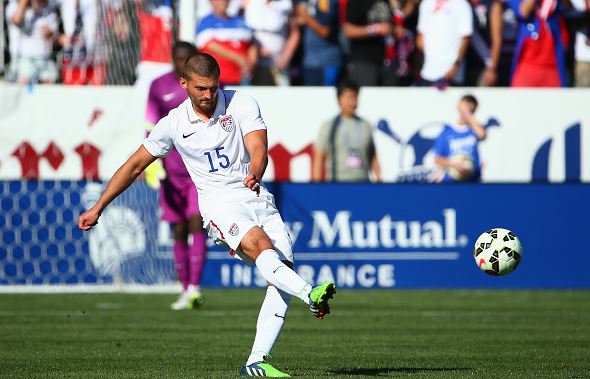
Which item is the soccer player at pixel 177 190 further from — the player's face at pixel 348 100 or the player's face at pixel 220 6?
the player's face at pixel 220 6

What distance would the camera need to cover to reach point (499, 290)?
16500 mm

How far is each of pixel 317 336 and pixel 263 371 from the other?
324cm

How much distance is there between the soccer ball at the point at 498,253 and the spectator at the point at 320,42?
943 cm

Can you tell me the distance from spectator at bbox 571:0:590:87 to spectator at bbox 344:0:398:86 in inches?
116

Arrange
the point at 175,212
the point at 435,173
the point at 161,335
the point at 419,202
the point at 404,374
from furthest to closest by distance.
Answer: the point at 435,173 < the point at 419,202 < the point at 175,212 < the point at 161,335 < the point at 404,374

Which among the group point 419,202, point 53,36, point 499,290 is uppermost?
point 53,36

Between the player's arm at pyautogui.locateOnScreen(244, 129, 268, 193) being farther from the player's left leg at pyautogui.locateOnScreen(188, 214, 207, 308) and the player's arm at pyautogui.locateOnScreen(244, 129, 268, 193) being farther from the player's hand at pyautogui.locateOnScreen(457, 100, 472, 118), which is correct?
the player's hand at pyautogui.locateOnScreen(457, 100, 472, 118)

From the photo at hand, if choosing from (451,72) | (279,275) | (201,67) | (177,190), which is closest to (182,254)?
(177,190)

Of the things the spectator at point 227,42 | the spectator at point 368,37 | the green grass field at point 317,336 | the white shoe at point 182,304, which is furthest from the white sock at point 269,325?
the spectator at point 368,37

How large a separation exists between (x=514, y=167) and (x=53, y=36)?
23.8 ft

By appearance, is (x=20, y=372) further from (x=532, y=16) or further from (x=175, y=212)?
(x=532, y=16)

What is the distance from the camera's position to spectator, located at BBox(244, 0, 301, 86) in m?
18.4

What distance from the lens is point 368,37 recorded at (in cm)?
1827

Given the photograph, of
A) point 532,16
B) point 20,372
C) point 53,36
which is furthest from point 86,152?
point 20,372
